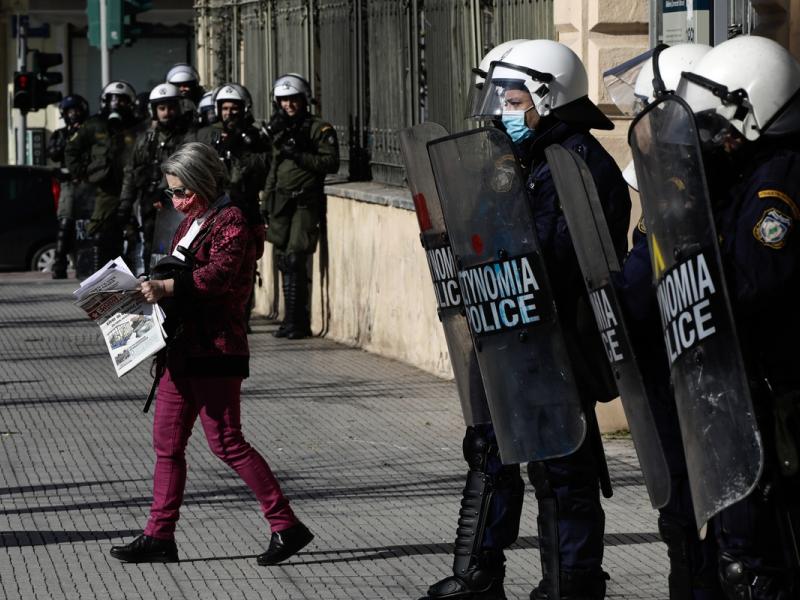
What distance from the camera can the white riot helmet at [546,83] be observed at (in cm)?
555

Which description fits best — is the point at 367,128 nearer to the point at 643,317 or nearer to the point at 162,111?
the point at 162,111

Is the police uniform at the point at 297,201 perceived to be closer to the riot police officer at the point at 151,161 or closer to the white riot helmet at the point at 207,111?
the riot police officer at the point at 151,161

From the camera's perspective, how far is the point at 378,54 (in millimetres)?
13555

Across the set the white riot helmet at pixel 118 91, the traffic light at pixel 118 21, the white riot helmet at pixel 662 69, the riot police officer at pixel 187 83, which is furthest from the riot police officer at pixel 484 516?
the traffic light at pixel 118 21

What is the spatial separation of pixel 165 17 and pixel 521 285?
36.6m

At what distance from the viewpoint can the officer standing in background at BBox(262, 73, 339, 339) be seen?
43.9 feet

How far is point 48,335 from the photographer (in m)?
14.3

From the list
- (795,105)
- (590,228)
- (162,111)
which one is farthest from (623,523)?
(162,111)

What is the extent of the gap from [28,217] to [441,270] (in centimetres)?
1616

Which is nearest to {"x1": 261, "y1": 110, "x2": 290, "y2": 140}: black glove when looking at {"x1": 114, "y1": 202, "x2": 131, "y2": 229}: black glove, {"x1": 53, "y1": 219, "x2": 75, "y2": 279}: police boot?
{"x1": 114, "y1": 202, "x2": 131, "y2": 229}: black glove

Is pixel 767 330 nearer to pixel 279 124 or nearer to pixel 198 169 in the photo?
pixel 198 169

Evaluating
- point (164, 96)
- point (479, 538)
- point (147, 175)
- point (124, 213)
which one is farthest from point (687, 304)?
point (124, 213)

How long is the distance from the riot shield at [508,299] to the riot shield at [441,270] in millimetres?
448

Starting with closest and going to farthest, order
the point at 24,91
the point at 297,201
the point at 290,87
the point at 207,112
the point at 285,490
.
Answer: the point at 285,490 < the point at 290,87 < the point at 297,201 < the point at 207,112 < the point at 24,91
